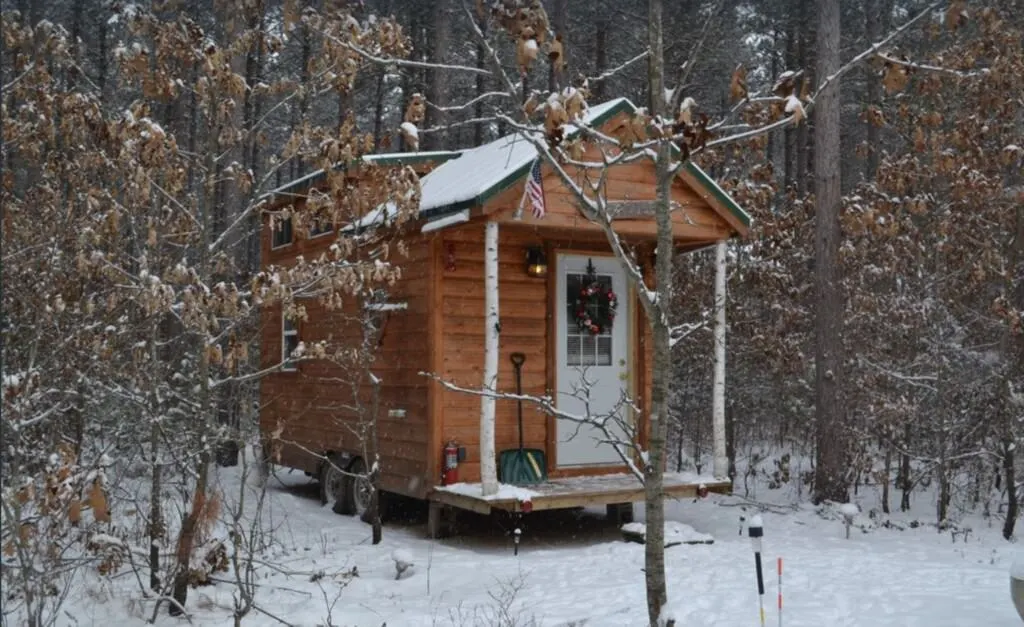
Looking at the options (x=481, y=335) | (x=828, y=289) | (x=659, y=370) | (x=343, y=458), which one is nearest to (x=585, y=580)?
(x=481, y=335)

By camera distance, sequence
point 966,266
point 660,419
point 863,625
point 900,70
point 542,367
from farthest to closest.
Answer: point 966,266 → point 542,367 → point 863,625 → point 660,419 → point 900,70

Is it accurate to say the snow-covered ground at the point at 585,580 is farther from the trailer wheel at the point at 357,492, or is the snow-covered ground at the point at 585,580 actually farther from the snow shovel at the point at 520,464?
the snow shovel at the point at 520,464

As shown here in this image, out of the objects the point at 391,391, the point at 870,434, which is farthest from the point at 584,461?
the point at 870,434

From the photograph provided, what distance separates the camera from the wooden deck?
866cm

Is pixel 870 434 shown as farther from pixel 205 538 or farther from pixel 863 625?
pixel 205 538

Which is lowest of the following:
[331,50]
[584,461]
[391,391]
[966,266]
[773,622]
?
[773,622]

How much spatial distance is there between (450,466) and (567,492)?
115cm

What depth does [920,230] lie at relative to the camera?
12055 millimetres

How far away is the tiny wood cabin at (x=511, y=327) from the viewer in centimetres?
925

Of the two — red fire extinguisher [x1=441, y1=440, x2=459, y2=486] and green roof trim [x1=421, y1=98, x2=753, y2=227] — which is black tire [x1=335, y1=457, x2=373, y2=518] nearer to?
red fire extinguisher [x1=441, y1=440, x2=459, y2=486]

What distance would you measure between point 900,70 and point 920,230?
8.15 meters

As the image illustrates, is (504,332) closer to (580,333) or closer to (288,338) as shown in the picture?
(580,333)

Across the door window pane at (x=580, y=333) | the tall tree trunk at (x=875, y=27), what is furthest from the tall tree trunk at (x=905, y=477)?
the tall tree trunk at (x=875, y=27)

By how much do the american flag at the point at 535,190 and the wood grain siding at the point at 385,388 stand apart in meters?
1.53
